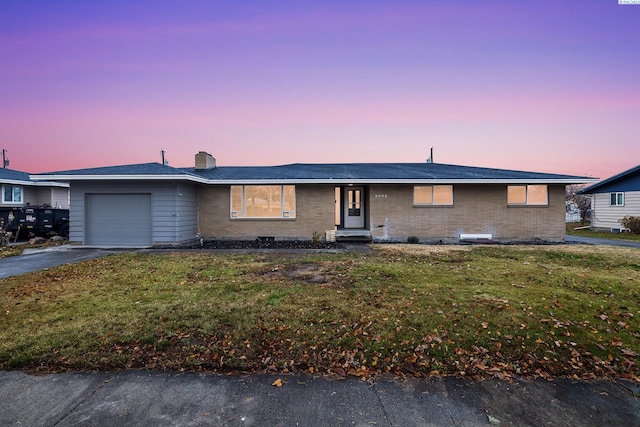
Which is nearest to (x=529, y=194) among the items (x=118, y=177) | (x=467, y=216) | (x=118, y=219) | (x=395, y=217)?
(x=467, y=216)

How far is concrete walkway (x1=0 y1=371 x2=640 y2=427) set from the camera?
7.86 feet

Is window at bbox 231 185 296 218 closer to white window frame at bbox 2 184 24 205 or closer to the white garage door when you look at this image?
the white garage door

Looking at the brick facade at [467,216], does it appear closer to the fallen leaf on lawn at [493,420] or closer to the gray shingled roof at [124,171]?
the gray shingled roof at [124,171]

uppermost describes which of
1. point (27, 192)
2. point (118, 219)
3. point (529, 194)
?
point (27, 192)

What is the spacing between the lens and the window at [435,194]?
14289 mm

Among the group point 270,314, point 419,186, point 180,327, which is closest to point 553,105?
point 419,186

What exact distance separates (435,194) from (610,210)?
1864 centimetres

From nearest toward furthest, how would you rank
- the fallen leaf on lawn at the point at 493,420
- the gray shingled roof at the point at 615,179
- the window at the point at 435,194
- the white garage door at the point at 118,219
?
1. the fallen leaf on lawn at the point at 493,420
2. the white garage door at the point at 118,219
3. the window at the point at 435,194
4. the gray shingled roof at the point at 615,179

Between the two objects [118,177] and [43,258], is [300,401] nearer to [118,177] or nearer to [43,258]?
[43,258]

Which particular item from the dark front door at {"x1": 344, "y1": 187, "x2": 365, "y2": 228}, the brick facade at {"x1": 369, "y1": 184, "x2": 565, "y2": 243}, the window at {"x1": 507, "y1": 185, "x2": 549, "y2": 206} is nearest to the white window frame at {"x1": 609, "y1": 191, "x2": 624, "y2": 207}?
the brick facade at {"x1": 369, "y1": 184, "x2": 565, "y2": 243}

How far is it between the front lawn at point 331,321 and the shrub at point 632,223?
17700 mm

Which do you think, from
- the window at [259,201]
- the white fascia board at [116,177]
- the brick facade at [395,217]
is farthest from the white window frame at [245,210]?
the white fascia board at [116,177]

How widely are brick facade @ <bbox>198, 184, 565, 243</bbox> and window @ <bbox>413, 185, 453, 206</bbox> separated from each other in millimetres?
235

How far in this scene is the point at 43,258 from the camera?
9.97 metres
